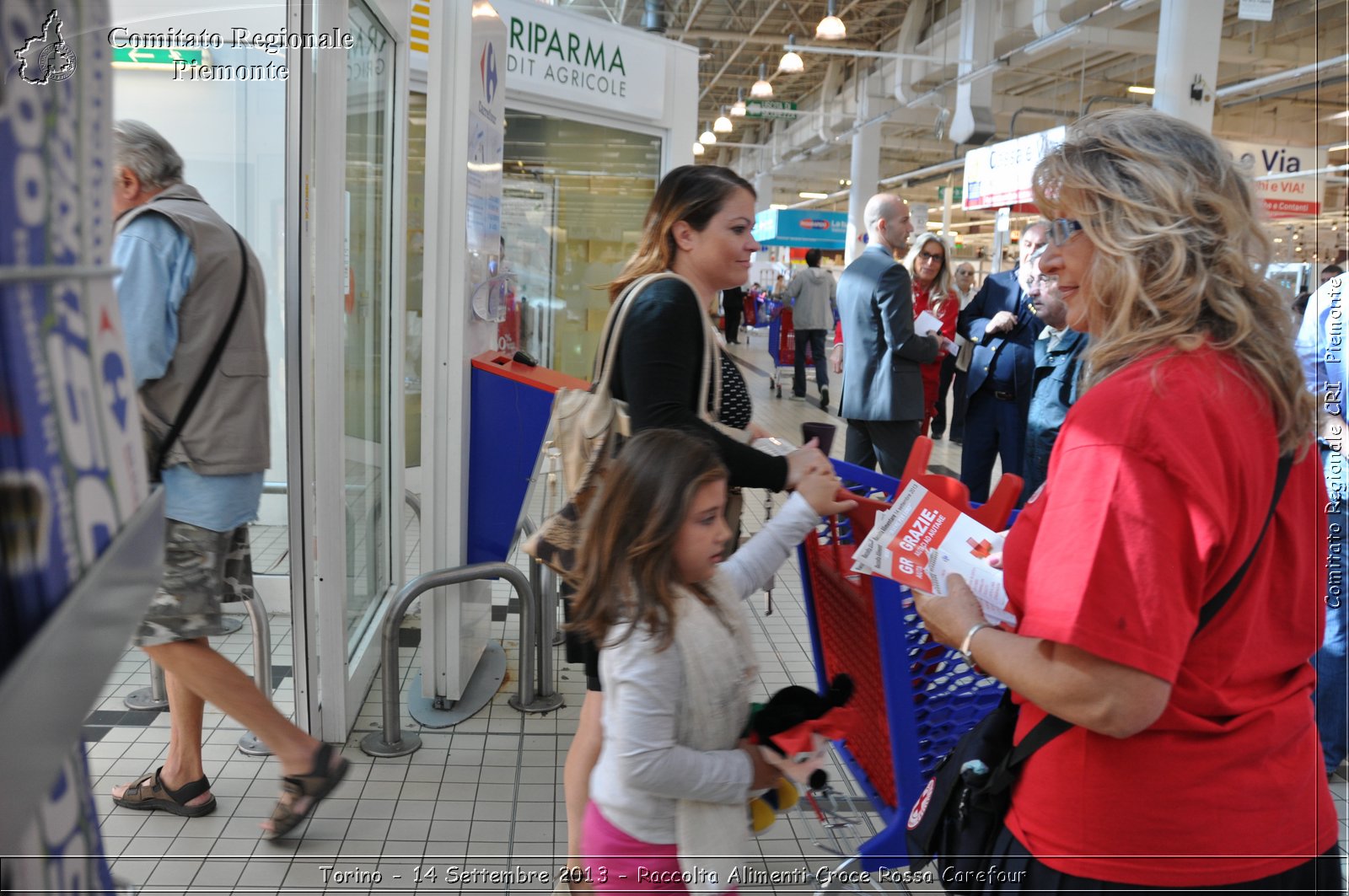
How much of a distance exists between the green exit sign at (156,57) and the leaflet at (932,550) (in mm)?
2188

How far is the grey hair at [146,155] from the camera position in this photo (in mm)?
2051

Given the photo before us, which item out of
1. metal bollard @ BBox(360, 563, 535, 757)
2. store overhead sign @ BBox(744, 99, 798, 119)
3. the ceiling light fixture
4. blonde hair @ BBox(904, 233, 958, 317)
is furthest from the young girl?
store overhead sign @ BBox(744, 99, 798, 119)

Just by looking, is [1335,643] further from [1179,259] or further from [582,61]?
[582,61]

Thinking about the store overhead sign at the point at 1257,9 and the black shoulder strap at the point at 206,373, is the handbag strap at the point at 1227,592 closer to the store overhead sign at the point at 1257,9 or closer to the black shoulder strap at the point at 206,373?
the black shoulder strap at the point at 206,373

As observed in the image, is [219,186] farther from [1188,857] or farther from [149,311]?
[1188,857]

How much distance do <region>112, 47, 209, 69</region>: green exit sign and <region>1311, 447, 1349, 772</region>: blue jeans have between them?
11.3 feet

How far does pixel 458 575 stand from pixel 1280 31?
55.6ft

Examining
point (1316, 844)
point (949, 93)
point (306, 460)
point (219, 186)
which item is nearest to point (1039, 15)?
point (949, 93)

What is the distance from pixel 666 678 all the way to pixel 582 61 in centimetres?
454

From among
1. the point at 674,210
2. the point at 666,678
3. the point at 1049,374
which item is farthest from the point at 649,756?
the point at 1049,374

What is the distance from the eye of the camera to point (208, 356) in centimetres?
220

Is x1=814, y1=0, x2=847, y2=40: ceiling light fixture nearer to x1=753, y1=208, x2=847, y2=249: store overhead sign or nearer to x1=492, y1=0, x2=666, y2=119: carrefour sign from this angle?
x1=492, y1=0, x2=666, y2=119: carrefour sign

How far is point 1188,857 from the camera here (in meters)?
1.08

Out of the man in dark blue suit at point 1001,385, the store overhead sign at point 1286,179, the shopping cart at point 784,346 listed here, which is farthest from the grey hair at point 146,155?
the store overhead sign at point 1286,179
